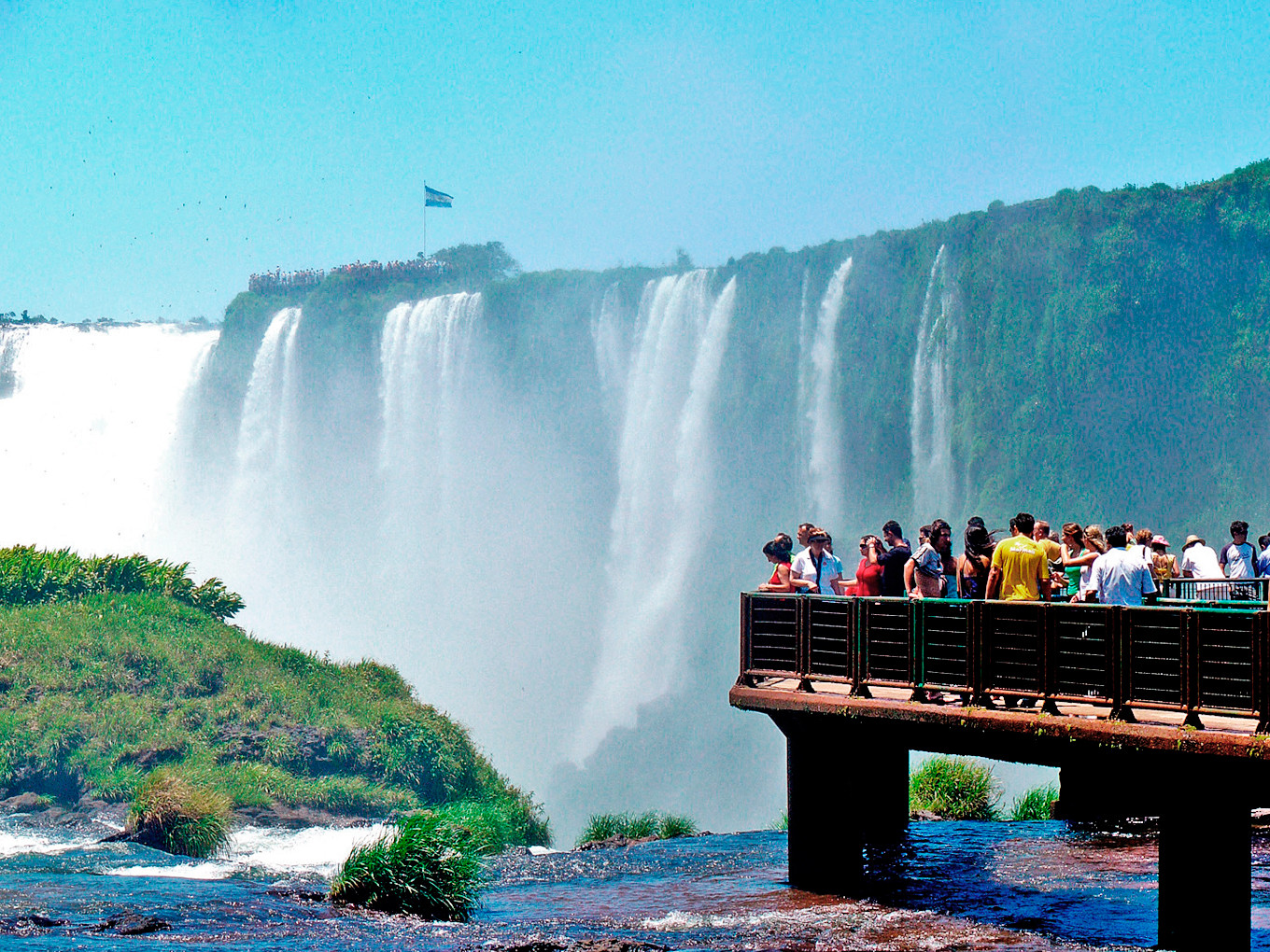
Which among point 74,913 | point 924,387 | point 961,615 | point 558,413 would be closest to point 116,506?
point 558,413

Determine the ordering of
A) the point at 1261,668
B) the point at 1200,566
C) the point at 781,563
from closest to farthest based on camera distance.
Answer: the point at 1261,668 → the point at 781,563 → the point at 1200,566

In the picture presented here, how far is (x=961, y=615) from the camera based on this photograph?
11617 millimetres

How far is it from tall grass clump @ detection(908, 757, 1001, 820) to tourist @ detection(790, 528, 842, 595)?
26.5 ft

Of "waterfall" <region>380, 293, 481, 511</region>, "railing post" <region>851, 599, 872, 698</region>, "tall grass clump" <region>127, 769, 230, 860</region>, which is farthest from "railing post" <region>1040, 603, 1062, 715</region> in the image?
"waterfall" <region>380, 293, 481, 511</region>

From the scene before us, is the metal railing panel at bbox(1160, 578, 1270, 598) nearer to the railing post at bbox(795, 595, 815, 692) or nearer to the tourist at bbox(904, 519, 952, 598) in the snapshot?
the tourist at bbox(904, 519, 952, 598)

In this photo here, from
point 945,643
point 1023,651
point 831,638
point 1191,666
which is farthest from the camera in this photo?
point 831,638

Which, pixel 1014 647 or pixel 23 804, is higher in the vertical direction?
pixel 1014 647

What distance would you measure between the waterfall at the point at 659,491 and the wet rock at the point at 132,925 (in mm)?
36073

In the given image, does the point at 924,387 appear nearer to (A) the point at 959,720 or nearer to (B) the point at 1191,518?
(B) the point at 1191,518

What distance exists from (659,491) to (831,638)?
3868 centimetres

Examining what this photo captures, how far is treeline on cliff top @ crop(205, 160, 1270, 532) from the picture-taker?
39031 mm

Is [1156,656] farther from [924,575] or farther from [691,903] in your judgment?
[691,903]

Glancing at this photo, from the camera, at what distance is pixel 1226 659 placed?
9609 mm

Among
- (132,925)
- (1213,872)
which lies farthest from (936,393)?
(132,925)
